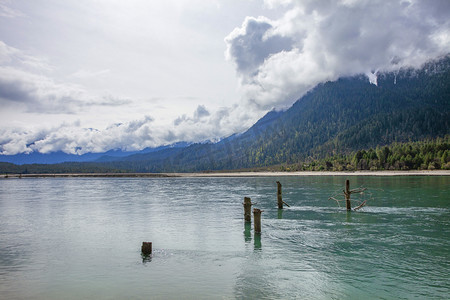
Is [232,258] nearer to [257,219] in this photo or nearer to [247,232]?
[257,219]

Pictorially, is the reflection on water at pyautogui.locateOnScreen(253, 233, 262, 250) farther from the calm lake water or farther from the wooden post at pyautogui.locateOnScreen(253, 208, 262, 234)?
the wooden post at pyautogui.locateOnScreen(253, 208, 262, 234)

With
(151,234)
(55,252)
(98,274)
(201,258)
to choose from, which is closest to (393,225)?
(201,258)

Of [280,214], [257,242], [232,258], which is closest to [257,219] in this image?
[257,242]

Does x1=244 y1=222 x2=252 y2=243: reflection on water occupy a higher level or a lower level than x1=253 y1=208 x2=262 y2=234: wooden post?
lower

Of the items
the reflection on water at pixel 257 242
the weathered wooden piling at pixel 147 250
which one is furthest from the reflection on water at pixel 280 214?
the weathered wooden piling at pixel 147 250

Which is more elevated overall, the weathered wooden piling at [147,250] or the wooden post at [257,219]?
the wooden post at [257,219]

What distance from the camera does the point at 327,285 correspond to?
64.1ft

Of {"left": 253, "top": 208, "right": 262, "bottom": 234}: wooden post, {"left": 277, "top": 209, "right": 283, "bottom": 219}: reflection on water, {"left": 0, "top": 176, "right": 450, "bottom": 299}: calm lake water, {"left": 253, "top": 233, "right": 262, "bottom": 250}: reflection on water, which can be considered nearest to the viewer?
{"left": 0, "top": 176, "right": 450, "bottom": 299}: calm lake water

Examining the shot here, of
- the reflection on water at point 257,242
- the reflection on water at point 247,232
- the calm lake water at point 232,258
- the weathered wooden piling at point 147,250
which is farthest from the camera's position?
the reflection on water at point 247,232

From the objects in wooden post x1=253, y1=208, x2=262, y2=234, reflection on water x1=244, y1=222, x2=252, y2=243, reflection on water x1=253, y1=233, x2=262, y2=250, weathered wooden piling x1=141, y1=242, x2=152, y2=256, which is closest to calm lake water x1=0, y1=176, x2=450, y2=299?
reflection on water x1=253, y1=233, x2=262, y2=250

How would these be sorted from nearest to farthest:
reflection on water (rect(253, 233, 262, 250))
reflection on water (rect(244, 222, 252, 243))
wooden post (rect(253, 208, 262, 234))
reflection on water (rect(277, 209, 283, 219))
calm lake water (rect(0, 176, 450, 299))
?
1. calm lake water (rect(0, 176, 450, 299))
2. reflection on water (rect(253, 233, 262, 250))
3. reflection on water (rect(244, 222, 252, 243))
4. wooden post (rect(253, 208, 262, 234))
5. reflection on water (rect(277, 209, 283, 219))

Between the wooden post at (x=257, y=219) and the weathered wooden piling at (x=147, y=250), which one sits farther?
the wooden post at (x=257, y=219)

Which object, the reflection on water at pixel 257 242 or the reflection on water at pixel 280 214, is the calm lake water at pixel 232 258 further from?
the reflection on water at pixel 280 214

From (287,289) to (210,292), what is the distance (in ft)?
14.3
